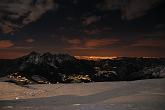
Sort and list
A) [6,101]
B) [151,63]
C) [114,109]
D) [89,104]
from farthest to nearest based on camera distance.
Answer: [151,63] → [6,101] → [89,104] → [114,109]

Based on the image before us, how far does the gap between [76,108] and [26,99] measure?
0.88 meters

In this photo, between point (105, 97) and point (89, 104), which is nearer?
point (89, 104)

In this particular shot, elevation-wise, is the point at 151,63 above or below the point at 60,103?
above

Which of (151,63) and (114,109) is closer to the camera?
(114,109)

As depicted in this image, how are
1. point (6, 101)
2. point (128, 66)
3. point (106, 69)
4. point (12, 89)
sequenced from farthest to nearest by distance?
point (128, 66), point (106, 69), point (12, 89), point (6, 101)

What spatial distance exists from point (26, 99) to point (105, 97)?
1094 millimetres

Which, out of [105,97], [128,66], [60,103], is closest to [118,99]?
[105,97]

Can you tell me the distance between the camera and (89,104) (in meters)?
3.25

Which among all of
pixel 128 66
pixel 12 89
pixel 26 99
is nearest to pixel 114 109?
pixel 26 99

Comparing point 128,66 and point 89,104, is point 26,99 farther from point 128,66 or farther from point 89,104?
point 128,66

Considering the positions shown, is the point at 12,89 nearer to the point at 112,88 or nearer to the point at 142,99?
the point at 112,88

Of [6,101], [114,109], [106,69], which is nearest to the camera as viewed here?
[114,109]

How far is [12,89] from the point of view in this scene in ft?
14.1

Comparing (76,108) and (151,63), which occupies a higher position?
(151,63)
